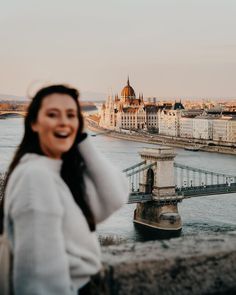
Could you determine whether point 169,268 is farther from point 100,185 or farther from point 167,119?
point 167,119

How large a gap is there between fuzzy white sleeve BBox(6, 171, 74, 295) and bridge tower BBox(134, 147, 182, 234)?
917 centimetres

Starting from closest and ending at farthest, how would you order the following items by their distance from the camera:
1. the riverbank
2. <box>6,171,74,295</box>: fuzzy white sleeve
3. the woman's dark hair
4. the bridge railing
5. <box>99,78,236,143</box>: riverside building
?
1. <box>6,171,74,295</box>: fuzzy white sleeve
2. the woman's dark hair
3. the bridge railing
4. the riverbank
5. <box>99,78,236,143</box>: riverside building

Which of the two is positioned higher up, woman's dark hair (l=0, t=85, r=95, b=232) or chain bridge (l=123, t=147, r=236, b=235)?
woman's dark hair (l=0, t=85, r=95, b=232)

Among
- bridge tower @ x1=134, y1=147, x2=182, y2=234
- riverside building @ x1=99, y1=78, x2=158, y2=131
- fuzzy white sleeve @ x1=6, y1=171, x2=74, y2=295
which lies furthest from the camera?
riverside building @ x1=99, y1=78, x2=158, y2=131

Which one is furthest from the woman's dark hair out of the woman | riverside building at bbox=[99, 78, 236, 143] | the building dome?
the building dome

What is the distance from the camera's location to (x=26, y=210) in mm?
755

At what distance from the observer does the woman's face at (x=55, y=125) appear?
2.76 ft

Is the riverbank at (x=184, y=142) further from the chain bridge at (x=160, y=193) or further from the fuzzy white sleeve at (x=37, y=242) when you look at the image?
the fuzzy white sleeve at (x=37, y=242)

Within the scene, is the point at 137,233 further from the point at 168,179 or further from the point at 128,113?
the point at 128,113

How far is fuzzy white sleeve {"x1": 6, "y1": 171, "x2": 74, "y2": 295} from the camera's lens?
2.45 ft

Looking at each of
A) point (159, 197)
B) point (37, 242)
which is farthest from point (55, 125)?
point (159, 197)

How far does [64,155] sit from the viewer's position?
0.87 metres

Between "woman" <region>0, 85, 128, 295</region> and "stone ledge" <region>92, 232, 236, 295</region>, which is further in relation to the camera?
"stone ledge" <region>92, 232, 236, 295</region>

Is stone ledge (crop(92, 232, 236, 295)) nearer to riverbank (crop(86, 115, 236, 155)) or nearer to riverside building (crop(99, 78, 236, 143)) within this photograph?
riverbank (crop(86, 115, 236, 155))
